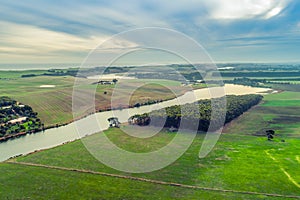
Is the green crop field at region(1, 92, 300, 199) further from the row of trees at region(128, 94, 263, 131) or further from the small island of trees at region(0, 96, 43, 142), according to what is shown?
the small island of trees at region(0, 96, 43, 142)

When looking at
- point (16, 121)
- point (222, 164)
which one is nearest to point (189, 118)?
point (222, 164)

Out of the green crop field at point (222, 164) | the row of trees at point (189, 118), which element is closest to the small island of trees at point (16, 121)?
the green crop field at point (222, 164)

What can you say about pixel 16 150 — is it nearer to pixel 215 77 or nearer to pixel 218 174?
pixel 218 174

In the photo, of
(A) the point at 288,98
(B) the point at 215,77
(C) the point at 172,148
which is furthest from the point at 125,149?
(B) the point at 215,77

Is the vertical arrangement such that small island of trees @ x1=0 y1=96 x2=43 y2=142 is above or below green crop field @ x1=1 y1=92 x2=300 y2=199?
above

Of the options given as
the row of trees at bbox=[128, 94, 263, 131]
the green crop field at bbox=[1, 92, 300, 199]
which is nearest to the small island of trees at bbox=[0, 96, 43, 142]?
the green crop field at bbox=[1, 92, 300, 199]

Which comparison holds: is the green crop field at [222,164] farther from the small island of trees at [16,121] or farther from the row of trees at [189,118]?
the small island of trees at [16,121]

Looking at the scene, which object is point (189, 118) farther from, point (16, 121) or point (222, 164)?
point (16, 121)

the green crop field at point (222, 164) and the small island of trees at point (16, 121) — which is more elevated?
the small island of trees at point (16, 121)
